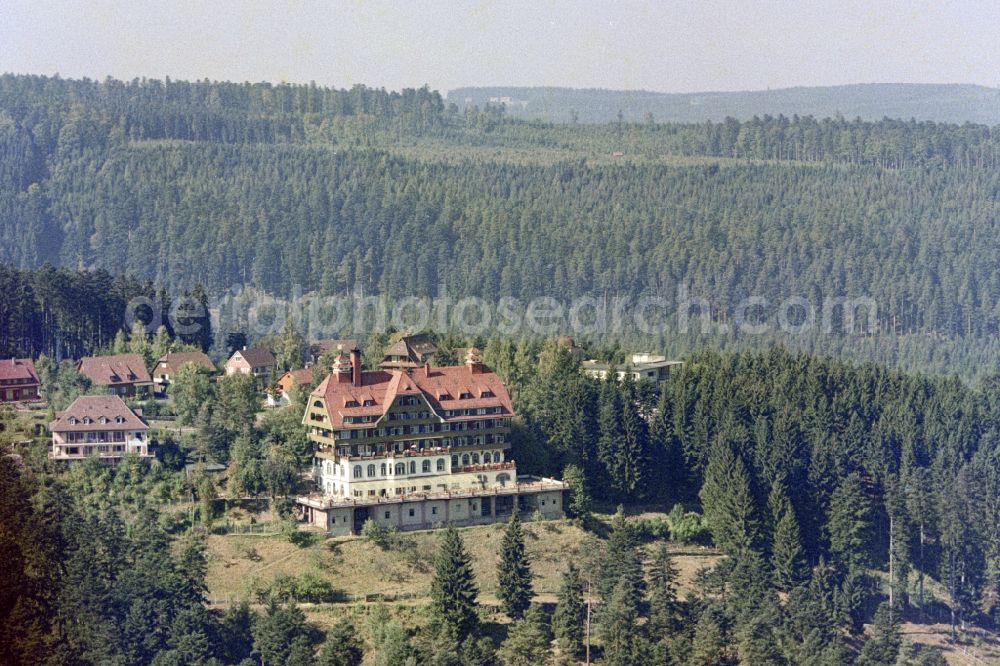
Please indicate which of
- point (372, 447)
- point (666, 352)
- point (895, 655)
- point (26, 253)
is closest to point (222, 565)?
point (372, 447)

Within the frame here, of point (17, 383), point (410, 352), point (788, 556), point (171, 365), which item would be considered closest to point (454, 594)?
point (788, 556)

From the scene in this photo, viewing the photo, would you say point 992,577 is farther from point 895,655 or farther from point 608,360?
point 608,360

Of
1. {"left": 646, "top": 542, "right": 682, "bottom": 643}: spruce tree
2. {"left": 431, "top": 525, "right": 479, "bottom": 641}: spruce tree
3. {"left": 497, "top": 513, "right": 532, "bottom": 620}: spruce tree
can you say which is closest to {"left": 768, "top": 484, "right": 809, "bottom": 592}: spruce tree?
{"left": 646, "top": 542, "right": 682, "bottom": 643}: spruce tree

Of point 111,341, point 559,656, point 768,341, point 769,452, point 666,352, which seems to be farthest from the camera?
point 768,341

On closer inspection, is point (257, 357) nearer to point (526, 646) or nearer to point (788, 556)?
point (788, 556)

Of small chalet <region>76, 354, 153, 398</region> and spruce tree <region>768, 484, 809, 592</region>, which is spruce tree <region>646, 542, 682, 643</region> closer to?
spruce tree <region>768, 484, 809, 592</region>

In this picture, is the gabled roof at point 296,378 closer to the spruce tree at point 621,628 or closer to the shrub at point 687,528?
the shrub at point 687,528
